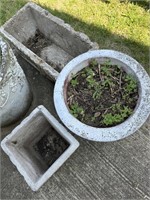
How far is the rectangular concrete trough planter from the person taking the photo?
278cm

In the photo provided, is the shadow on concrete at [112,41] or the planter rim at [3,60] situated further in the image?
the shadow on concrete at [112,41]

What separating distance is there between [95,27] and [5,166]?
1.38m

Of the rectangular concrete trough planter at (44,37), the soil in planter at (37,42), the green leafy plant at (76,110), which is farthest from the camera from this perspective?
the soil in planter at (37,42)

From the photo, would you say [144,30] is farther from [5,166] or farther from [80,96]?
[5,166]

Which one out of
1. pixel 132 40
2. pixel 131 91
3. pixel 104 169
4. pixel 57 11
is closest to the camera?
pixel 131 91

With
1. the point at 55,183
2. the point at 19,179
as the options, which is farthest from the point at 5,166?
the point at 55,183

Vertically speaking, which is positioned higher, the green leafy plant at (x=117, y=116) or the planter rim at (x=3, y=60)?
the planter rim at (x=3, y=60)

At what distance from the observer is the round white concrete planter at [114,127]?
2275 mm

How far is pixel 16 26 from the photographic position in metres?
2.95

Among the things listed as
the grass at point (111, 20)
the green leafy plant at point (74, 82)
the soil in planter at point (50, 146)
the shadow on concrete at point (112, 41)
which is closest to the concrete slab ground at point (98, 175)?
the soil in planter at point (50, 146)

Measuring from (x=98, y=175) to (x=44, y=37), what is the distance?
3.80 feet

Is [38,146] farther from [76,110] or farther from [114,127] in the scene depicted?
[114,127]

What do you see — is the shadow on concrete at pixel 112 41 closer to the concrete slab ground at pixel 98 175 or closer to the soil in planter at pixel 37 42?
the soil in planter at pixel 37 42

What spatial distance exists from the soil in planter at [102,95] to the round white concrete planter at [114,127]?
0.13ft
